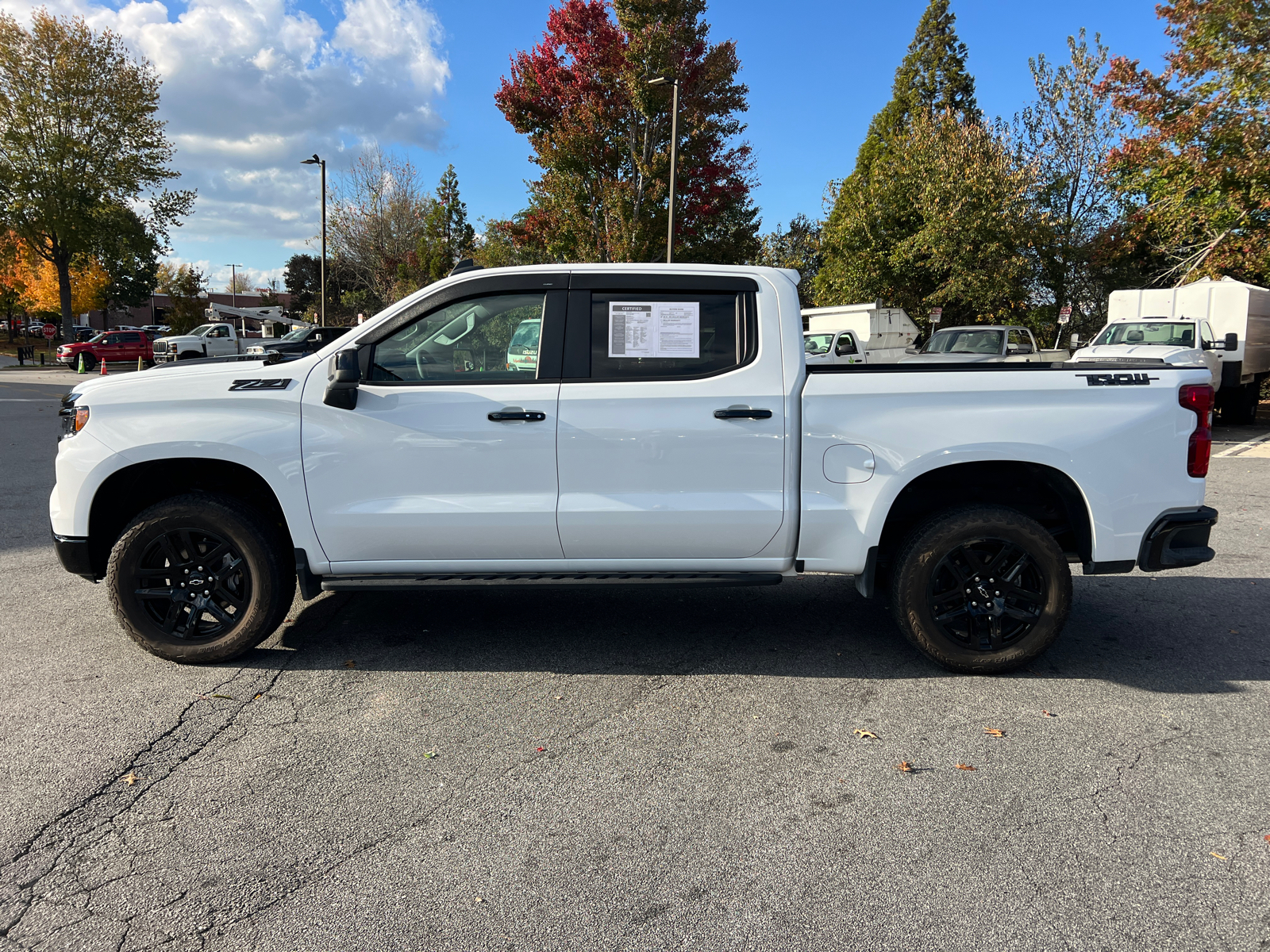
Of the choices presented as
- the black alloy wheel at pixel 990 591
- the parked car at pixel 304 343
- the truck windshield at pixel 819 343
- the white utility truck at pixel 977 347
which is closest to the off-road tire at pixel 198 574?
the parked car at pixel 304 343

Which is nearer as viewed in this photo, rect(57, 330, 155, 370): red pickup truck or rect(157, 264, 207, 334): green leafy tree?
rect(57, 330, 155, 370): red pickup truck

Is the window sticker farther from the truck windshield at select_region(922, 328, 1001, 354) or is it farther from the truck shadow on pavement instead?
the truck windshield at select_region(922, 328, 1001, 354)

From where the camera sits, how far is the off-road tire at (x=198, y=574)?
13.9 ft

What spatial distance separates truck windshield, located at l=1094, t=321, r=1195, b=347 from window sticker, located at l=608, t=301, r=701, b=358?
48.3 feet

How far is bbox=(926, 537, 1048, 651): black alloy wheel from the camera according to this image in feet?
13.9

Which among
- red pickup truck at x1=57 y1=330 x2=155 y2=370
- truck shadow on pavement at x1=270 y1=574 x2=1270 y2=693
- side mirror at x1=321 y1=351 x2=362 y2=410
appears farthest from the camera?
red pickup truck at x1=57 y1=330 x2=155 y2=370

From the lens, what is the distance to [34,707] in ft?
12.9

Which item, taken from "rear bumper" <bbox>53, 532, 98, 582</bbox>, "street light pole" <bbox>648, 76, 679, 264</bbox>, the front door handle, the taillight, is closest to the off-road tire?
"rear bumper" <bbox>53, 532, 98, 582</bbox>

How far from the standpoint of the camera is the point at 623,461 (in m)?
4.16

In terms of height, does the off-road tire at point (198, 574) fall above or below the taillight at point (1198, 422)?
below

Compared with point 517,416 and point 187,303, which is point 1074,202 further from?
point 187,303

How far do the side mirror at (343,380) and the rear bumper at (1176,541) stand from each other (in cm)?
386

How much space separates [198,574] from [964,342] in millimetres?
19416

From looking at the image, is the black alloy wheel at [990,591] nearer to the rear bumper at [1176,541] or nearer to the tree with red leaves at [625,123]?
the rear bumper at [1176,541]
